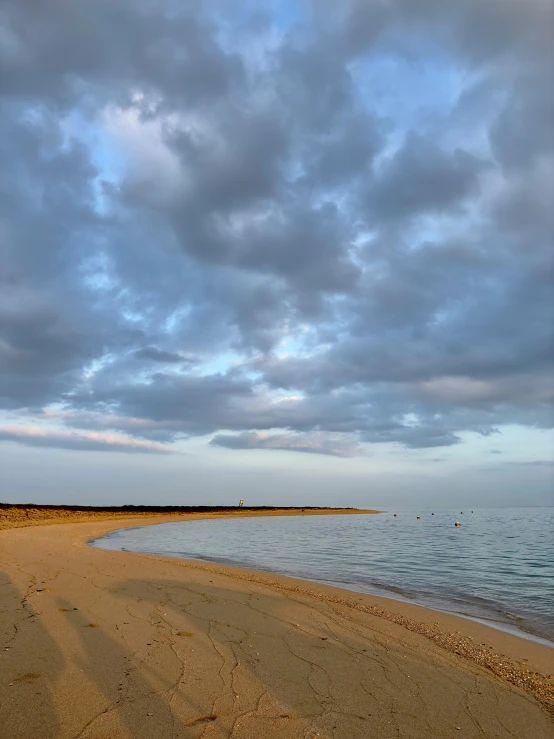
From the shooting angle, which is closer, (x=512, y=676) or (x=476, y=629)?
(x=512, y=676)

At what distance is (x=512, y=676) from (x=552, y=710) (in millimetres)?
1259

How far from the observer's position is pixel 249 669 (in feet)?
23.3

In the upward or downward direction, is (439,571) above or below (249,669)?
below

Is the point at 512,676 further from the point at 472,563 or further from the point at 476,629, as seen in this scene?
the point at 472,563

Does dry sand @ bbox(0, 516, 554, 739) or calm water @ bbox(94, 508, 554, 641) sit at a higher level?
dry sand @ bbox(0, 516, 554, 739)

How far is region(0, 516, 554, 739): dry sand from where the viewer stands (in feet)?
18.0

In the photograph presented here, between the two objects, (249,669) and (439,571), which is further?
(439,571)

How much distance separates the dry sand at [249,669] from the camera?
5.50 m

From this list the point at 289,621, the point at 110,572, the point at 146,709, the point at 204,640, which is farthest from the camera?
the point at 110,572

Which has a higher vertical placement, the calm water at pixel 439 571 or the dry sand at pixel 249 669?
the dry sand at pixel 249 669

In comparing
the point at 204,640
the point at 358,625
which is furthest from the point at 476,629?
the point at 204,640

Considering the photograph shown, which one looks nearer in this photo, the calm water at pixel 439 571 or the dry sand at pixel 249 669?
the dry sand at pixel 249 669

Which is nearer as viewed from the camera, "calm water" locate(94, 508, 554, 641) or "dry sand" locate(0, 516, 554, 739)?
"dry sand" locate(0, 516, 554, 739)

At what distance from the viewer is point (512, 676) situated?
7543 mm
